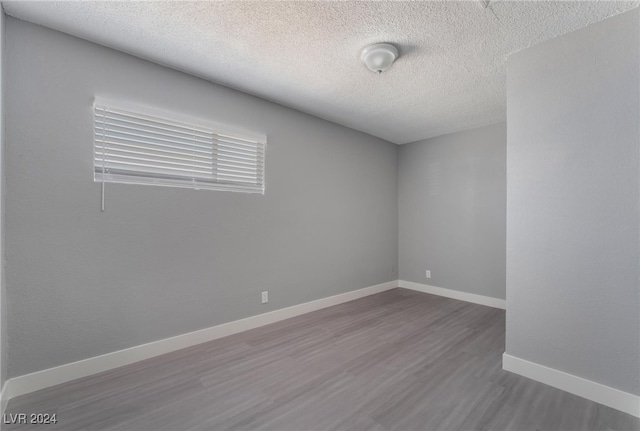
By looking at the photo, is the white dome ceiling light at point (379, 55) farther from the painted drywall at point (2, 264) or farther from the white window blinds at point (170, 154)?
the painted drywall at point (2, 264)

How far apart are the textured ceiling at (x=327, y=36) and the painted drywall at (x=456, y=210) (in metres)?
1.18

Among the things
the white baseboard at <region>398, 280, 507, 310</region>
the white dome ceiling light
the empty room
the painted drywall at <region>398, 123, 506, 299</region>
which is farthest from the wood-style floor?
the white dome ceiling light

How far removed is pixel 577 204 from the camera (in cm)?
189

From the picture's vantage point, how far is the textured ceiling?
1745mm

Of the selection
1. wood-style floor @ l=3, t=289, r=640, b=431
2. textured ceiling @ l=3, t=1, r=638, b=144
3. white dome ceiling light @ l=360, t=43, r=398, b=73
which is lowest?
wood-style floor @ l=3, t=289, r=640, b=431

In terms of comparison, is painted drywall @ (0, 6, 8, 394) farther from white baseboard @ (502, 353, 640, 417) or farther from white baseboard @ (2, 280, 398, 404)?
white baseboard @ (502, 353, 640, 417)

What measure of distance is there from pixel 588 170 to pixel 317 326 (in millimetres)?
2669

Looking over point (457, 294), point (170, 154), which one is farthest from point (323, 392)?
point (457, 294)

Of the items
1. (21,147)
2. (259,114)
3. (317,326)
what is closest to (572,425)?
(317,326)

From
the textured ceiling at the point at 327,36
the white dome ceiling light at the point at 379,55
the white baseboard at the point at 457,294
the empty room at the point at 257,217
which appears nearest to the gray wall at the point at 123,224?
the empty room at the point at 257,217

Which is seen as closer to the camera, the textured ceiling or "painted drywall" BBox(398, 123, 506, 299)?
the textured ceiling

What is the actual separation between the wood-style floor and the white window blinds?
1.52 metres

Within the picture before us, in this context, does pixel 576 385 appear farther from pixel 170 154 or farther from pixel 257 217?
pixel 170 154

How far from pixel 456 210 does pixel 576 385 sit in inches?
104
